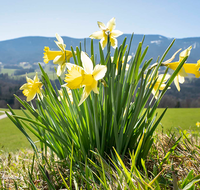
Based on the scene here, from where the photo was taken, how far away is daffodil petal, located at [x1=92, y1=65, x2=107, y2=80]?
740 mm

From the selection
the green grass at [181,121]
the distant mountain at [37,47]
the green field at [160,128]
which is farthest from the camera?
the distant mountain at [37,47]

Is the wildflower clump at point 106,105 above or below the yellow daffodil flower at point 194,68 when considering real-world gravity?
below

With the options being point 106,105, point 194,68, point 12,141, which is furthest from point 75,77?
point 12,141

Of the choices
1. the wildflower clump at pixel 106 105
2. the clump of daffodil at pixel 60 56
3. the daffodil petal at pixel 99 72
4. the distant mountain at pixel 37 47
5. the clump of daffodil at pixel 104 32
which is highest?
the distant mountain at pixel 37 47

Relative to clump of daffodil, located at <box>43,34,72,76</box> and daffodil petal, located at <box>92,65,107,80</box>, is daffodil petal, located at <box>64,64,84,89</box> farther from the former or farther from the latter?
clump of daffodil, located at <box>43,34,72,76</box>

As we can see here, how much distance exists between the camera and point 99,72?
2.48ft

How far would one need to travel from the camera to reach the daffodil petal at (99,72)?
74 cm

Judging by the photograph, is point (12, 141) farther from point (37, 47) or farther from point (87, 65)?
point (37, 47)

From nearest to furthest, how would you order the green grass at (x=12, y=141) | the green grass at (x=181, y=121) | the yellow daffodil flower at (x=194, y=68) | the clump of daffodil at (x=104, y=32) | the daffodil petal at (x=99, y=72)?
1. the daffodil petal at (x=99, y=72)
2. the yellow daffodil flower at (x=194, y=68)
3. the clump of daffodil at (x=104, y=32)
4. the green grass at (x=12, y=141)
5. the green grass at (x=181, y=121)

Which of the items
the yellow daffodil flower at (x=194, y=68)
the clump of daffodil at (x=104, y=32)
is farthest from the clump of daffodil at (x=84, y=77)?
the yellow daffodil flower at (x=194, y=68)

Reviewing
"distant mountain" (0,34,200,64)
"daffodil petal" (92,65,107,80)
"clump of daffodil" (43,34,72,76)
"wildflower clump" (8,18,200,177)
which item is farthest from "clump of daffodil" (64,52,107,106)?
"distant mountain" (0,34,200,64)

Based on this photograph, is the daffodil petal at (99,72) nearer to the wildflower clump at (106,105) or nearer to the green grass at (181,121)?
the wildflower clump at (106,105)

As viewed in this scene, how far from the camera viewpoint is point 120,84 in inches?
39.1

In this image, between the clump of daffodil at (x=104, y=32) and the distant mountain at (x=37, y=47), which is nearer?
the clump of daffodil at (x=104, y=32)
